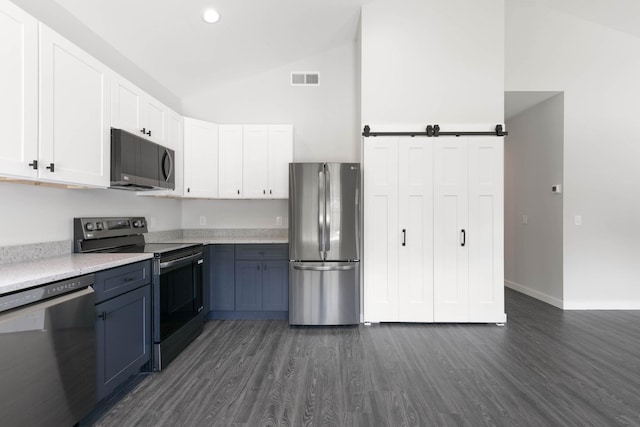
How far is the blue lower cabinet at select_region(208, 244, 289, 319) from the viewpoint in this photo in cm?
349

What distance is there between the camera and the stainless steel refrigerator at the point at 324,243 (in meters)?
3.26

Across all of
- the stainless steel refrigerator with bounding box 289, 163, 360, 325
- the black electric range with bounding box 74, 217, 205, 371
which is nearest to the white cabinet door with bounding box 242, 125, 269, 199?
the stainless steel refrigerator with bounding box 289, 163, 360, 325

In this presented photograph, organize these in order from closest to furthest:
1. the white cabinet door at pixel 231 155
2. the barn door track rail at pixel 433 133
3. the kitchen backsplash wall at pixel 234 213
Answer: the barn door track rail at pixel 433 133 < the white cabinet door at pixel 231 155 < the kitchen backsplash wall at pixel 234 213

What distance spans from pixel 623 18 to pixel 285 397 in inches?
226

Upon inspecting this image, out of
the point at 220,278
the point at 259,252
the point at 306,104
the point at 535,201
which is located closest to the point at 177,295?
the point at 220,278

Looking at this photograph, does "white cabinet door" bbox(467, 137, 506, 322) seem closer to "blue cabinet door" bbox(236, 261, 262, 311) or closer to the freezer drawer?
the freezer drawer

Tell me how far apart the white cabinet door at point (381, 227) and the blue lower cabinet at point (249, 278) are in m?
1.01

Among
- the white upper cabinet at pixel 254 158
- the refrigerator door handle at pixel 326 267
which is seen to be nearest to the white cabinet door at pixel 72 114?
the white upper cabinet at pixel 254 158

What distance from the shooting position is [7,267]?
1.75 metres

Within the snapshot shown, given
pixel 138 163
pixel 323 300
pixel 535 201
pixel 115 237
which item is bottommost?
pixel 323 300

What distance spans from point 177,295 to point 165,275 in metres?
0.31

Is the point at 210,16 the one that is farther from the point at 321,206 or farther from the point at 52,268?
the point at 52,268

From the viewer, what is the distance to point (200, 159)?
3.72 metres

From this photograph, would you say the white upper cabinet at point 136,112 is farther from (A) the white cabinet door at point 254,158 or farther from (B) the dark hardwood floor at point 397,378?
(B) the dark hardwood floor at point 397,378
